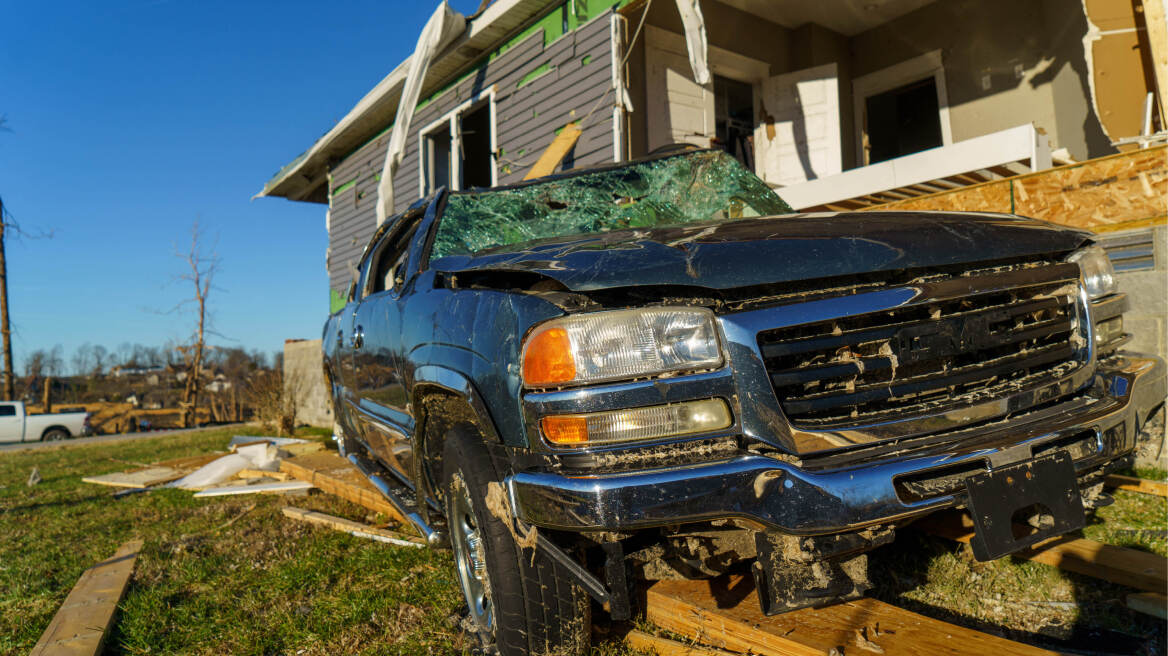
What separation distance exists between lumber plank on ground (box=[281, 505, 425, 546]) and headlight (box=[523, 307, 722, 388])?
2289 mm

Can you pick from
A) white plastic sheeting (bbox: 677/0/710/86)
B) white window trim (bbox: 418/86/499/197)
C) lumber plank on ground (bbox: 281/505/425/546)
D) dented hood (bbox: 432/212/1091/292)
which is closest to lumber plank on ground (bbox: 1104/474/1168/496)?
dented hood (bbox: 432/212/1091/292)

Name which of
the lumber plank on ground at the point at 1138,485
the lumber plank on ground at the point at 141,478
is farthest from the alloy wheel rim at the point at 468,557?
the lumber plank on ground at the point at 141,478

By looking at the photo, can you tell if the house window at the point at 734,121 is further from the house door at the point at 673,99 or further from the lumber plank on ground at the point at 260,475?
the lumber plank on ground at the point at 260,475

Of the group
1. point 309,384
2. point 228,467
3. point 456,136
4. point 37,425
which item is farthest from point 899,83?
point 37,425

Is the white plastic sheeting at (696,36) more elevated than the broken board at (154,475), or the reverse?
the white plastic sheeting at (696,36)

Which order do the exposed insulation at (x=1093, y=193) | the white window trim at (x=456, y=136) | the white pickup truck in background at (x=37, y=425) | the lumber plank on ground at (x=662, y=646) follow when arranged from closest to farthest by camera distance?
the lumber plank on ground at (x=662, y=646), the exposed insulation at (x=1093, y=193), the white window trim at (x=456, y=136), the white pickup truck in background at (x=37, y=425)

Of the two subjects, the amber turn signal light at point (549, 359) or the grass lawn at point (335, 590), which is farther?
the grass lawn at point (335, 590)

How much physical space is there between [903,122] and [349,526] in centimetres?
970

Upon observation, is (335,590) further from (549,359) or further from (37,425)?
(37,425)

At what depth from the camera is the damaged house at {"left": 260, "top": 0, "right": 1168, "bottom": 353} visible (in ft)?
20.1

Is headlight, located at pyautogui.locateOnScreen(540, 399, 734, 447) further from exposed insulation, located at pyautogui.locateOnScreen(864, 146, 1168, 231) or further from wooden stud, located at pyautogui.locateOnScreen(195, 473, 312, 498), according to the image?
wooden stud, located at pyautogui.locateOnScreen(195, 473, 312, 498)

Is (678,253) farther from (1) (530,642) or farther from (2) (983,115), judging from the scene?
(2) (983,115)

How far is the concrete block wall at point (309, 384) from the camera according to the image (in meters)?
12.0

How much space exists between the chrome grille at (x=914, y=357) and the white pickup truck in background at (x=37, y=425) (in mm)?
23407
